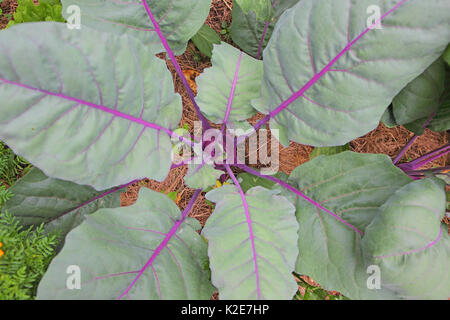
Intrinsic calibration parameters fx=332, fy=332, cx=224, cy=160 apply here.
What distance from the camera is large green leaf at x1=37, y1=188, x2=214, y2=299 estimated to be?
2.79 ft

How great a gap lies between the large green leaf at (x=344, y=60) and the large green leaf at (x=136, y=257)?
0.50m

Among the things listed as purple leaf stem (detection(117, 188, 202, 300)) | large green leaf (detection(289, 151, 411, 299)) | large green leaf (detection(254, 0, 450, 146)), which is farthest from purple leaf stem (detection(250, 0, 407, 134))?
purple leaf stem (detection(117, 188, 202, 300))

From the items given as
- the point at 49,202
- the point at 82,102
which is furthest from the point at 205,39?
the point at 49,202

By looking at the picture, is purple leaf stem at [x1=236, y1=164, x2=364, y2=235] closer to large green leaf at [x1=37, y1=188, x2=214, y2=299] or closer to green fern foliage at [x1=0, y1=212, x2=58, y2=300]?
large green leaf at [x1=37, y1=188, x2=214, y2=299]

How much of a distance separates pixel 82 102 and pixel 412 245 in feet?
3.04

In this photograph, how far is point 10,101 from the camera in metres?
0.74

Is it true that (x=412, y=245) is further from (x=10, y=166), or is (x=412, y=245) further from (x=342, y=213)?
(x=10, y=166)

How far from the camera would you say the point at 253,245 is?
37.9 inches

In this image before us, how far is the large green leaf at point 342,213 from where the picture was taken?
1.03 m

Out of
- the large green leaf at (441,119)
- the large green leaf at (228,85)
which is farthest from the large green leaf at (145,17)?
the large green leaf at (441,119)

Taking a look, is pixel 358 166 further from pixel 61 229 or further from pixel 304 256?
pixel 61 229

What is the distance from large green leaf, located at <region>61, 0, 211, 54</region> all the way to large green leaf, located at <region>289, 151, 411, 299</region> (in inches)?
26.0

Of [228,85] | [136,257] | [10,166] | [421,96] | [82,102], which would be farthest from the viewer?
[10,166]

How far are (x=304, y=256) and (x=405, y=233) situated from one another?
33 cm
